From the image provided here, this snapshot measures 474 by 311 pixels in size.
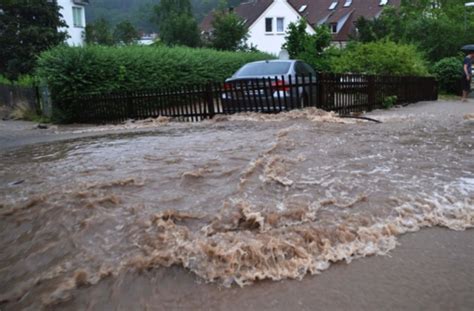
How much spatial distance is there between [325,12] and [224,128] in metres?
47.7

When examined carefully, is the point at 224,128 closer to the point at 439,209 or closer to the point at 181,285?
the point at 439,209

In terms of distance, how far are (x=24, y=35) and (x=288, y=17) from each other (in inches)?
1021

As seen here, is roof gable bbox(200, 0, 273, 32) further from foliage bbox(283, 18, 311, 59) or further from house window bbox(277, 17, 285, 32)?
foliage bbox(283, 18, 311, 59)

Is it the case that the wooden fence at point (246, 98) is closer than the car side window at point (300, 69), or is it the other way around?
the wooden fence at point (246, 98)

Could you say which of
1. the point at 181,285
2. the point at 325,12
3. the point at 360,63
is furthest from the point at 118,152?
the point at 325,12

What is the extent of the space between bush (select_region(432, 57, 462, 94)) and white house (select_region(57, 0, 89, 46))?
25.6m

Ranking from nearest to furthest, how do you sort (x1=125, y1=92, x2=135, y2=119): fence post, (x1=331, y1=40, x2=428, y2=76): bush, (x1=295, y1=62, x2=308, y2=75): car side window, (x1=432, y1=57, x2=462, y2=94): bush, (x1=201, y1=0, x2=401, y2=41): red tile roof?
(x1=295, y1=62, x2=308, y2=75): car side window → (x1=125, y1=92, x2=135, y2=119): fence post → (x1=331, y1=40, x2=428, y2=76): bush → (x1=432, y1=57, x2=462, y2=94): bush → (x1=201, y1=0, x2=401, y2=41): red tile roof

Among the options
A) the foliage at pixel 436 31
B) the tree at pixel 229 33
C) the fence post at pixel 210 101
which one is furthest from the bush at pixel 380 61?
the tree at pixel 229 33

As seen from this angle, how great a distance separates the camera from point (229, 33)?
3209 centimetres

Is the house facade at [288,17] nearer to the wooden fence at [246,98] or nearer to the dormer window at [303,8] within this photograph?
the dormer window at [303,8]

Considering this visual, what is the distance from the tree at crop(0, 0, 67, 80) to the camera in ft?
89.7

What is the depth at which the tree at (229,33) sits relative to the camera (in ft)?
105

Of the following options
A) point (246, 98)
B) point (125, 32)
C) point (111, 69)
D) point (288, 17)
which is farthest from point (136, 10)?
point (246, 98)

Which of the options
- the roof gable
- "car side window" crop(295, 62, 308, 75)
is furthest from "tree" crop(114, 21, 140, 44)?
"car side window" crop(295, 62, 308, 75)
